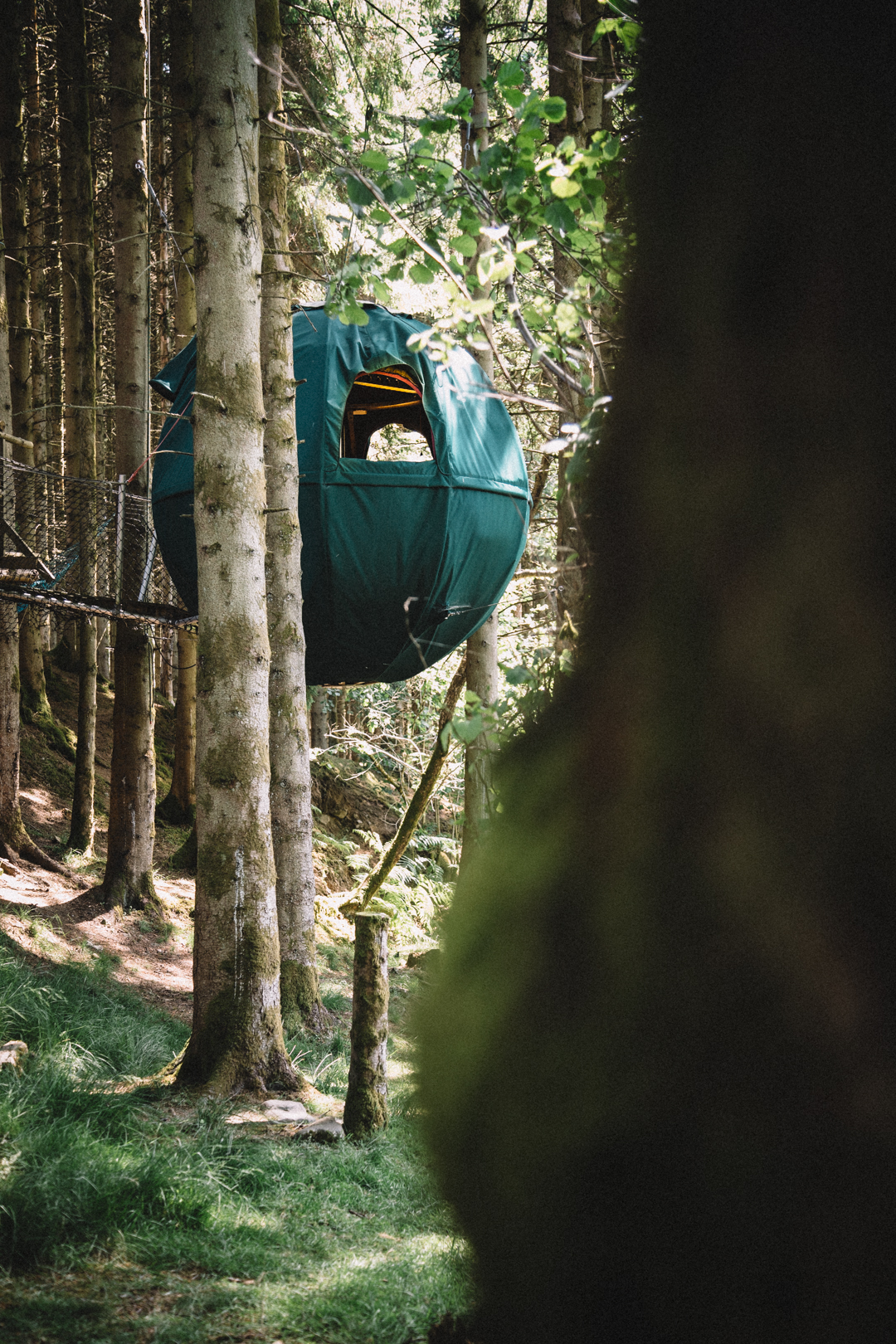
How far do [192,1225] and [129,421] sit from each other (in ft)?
23.6

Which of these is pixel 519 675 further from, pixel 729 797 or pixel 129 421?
pixel 129 421

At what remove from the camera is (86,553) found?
313 inches

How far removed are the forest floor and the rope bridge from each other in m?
2.47

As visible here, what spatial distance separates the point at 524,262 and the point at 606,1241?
1.83 m

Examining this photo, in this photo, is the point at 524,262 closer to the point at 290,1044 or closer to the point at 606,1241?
the point at 606,1241

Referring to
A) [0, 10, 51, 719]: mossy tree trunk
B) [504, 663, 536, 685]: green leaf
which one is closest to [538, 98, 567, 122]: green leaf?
[504, 663, 536, 685]: green leaf

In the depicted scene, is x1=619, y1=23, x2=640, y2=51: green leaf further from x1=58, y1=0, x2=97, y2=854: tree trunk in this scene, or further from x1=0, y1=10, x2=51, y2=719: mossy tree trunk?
x1=58, y1=0, x2=97, y2=854: tree trunk

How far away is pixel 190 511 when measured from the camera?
6137 mm

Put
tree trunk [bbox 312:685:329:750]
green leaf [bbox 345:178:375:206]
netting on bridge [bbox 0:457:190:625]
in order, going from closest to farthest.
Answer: green leaf [bbox 345:178:375:206]
netting on bridge [bbox 0:457:190:625]
tree trunk [bbox 312:685:329:750]

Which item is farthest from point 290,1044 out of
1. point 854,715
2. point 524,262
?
point 854,715

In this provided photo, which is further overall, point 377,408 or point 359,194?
point 377,408

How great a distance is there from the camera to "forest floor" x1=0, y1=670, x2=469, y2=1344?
108 inches

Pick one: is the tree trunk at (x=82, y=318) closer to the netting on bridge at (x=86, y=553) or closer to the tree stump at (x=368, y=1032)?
the netting on bridge at (x=86, y=553)

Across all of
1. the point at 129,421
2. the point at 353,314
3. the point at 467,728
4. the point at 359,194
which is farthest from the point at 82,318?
→ the point at 467,728
